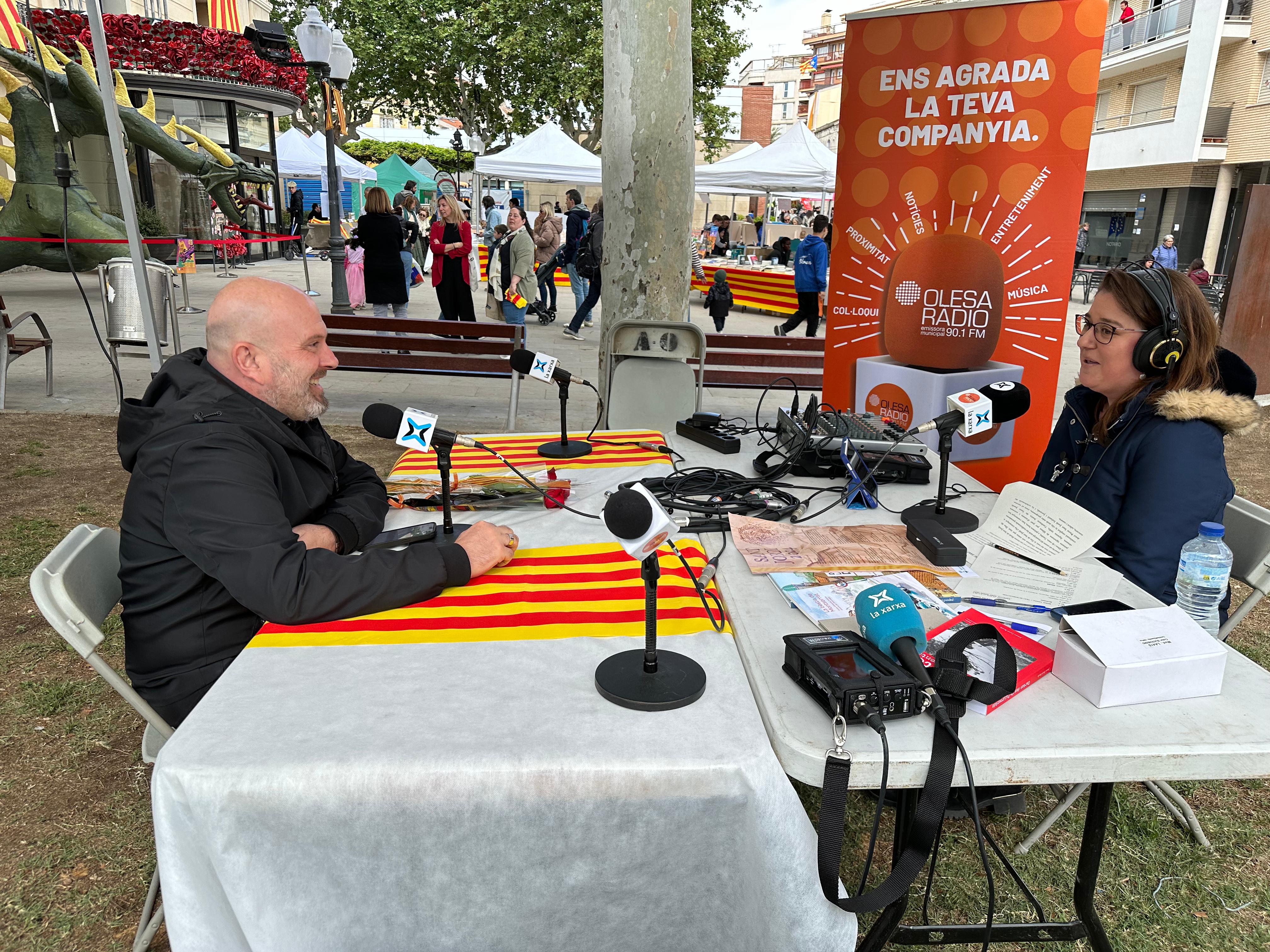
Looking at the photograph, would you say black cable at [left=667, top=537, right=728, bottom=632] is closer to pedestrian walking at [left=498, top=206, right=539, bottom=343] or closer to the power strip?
the power strip

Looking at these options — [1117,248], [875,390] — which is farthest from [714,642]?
[1117,248]

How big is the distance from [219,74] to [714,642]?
19005mm

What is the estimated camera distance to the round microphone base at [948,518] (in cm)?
228

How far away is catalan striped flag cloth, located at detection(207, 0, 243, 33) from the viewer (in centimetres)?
1894

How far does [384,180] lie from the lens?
2795 centimetres

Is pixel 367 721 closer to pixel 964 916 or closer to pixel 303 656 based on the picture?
pixel 303 656

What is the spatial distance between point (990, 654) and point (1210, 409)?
43.8 inches

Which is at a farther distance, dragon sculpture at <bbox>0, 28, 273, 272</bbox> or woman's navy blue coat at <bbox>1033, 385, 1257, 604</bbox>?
dragon sculpture at <bbox>0, 28, 273, 272</bbox>

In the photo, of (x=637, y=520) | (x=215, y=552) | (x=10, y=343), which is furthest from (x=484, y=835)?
(x=10, y=343)

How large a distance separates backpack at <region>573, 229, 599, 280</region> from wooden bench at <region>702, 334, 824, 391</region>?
4738 mm

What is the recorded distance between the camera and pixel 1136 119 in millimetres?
26766

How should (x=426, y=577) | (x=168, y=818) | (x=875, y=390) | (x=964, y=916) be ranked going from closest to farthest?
(x=168, y=818) → (x=426, y=577) → (x=964, y=916) → (x=875, y=390)

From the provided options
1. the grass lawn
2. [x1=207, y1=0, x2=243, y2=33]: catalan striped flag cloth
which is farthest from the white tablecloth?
[x1=207, y1=0, x2=243, y2=33]: catalan striped flag cloth

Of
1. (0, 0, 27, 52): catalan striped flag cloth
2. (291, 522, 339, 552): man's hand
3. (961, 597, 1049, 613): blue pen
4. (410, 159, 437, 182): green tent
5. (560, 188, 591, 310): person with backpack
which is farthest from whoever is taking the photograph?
(410, 159, 437, 182): green tent
